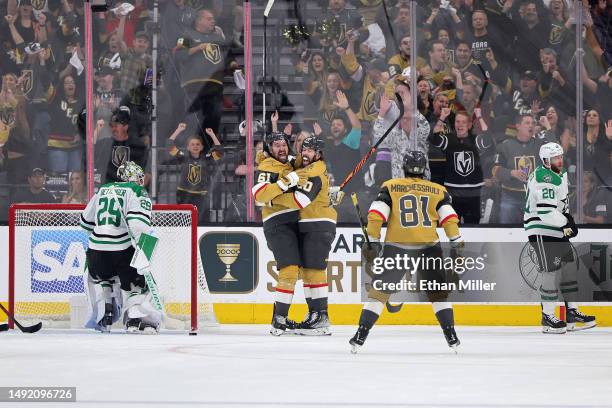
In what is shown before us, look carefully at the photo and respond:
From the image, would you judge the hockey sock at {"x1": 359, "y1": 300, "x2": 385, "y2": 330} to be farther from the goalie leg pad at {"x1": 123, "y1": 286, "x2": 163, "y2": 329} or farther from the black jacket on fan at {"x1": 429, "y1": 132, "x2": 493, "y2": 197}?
the black jacket on fan at {"x1": 429, "y1": 132, "x2": 493, "y2": 197}

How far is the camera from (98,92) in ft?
32.5

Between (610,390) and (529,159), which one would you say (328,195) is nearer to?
(529,159)

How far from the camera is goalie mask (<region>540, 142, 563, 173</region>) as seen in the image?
902cm

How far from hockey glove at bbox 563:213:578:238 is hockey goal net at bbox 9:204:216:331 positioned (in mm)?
2566

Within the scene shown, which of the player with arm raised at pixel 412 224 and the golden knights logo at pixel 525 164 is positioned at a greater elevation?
the golden knights logo at pixel 525 164

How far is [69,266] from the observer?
9.12m

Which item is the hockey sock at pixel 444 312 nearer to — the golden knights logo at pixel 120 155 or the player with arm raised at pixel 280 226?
the player with arm raised at pixel 280 226

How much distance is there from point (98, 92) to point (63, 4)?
793 mm

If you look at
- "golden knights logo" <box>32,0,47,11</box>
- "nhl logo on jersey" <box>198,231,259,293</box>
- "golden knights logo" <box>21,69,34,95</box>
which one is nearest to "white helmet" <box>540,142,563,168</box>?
"nhl logo on jersey" <box>198,231,259,293</box>

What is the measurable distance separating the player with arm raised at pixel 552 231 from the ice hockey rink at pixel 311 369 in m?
0.41

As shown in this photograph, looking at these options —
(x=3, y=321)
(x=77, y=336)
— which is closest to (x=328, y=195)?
(x=77, y=336)

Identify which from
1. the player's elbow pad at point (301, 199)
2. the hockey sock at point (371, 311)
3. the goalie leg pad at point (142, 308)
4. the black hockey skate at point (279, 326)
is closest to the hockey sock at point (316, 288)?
the black hockey skate at point (279, 326)

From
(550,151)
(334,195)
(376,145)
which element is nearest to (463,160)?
(376,145)

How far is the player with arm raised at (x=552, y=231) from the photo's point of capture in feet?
29.6
